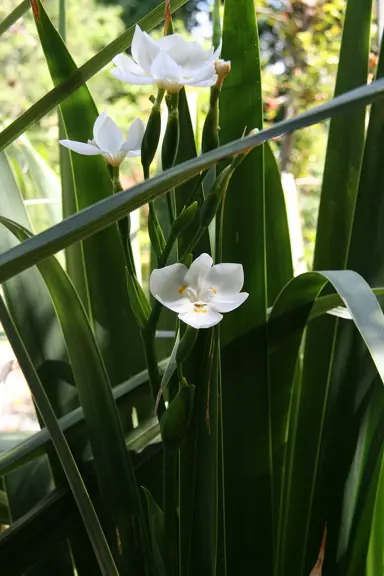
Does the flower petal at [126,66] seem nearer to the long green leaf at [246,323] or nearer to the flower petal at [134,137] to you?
the flower petal at [134,137]

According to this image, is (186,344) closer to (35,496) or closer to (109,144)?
(109,144)

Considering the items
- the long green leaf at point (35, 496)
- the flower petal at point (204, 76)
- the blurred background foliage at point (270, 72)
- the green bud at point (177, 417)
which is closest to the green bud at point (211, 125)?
the flower petal at point (204, 76)

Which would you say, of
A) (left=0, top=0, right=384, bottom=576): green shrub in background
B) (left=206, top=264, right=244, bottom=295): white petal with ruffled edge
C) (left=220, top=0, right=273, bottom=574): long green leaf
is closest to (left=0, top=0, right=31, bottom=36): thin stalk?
(left=0, top=0, right=384, bottom=576): green shrub in background

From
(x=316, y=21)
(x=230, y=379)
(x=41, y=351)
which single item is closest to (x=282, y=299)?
(x=230, y=379)

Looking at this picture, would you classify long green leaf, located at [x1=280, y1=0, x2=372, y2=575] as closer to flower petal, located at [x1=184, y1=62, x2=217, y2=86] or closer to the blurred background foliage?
flower petal, located at [x1=184, y1=62, x2=217, y2=86]

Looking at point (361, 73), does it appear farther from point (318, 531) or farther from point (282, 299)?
point (318, 531)

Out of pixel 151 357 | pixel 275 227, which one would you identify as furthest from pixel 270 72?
pixel 151 357
